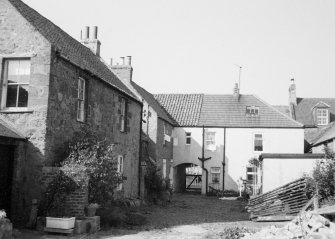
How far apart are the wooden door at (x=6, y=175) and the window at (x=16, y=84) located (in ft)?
5.96

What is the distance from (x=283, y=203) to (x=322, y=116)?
2408 centimetres

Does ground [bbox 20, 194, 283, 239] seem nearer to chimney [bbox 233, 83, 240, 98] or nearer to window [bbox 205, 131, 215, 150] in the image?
window [bbox 205, 131, 215, 150]

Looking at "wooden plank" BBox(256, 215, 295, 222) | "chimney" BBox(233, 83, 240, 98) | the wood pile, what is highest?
"chimney" BBox(233, 83, 240, 98)

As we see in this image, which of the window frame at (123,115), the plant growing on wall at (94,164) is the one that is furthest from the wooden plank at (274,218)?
the window frame at (123,115)

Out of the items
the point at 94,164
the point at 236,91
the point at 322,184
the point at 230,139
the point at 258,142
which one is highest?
the point at 236,91

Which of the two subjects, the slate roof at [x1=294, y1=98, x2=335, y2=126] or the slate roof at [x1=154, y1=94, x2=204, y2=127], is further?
the slate roof at [x1=294, y1=98, x2=335, y2=126]

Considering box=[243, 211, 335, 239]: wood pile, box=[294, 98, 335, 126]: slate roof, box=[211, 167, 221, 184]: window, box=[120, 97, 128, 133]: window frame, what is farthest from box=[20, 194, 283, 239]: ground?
box=[294, 98, 335, 126]: slate roof

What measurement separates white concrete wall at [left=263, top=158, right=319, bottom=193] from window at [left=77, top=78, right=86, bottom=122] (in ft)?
33.3

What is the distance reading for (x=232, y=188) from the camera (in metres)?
34.5

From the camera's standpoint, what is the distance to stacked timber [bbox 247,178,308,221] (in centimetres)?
1661

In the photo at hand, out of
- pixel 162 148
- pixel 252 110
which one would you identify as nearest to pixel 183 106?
pixel 252 110

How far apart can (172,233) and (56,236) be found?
12.9ft

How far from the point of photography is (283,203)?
56.4 ft

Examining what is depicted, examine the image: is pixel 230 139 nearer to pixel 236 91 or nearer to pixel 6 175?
pixel 236 91
